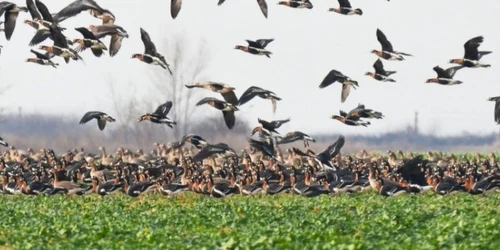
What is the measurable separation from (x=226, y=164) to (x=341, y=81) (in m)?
18.5

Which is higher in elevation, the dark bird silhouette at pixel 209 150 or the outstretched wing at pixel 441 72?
the outstretched wing at pixel 441 72

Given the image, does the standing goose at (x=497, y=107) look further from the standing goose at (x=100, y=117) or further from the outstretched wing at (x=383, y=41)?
the standing goose at (x=100, y=117)

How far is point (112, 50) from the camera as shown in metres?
30.6

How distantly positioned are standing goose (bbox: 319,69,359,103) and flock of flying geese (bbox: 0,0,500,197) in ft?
0.08

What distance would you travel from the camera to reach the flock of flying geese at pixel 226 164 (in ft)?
97.6

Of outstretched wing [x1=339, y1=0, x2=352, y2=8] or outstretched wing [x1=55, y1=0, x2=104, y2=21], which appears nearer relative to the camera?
outstretched wing [x1=55, y1=0, x2=104, y2=21]

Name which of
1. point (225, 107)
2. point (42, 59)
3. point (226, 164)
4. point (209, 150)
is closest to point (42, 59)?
point (42, 59)

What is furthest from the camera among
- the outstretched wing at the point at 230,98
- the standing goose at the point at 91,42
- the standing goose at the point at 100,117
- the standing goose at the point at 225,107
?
the standing goose at the point at 100,117

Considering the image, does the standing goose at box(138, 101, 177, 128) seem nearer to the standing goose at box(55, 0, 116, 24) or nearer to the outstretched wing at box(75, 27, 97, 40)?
the outstretched wing at box(75, 27, 97, 40)

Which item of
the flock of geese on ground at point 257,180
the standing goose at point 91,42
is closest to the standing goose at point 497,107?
the flock of geese on ground at point 257,180

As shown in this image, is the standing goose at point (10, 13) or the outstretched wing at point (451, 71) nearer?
the standing goose at point (10, 13)

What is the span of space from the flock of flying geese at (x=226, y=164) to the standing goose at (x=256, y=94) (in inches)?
1.1

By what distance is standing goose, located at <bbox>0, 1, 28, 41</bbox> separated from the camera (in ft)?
97.2

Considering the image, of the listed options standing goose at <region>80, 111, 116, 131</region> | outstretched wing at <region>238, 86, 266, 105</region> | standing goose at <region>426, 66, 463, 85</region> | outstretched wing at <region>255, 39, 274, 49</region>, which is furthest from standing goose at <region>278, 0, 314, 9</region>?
standing goose at <region>80, 111, 116, 131</region>
